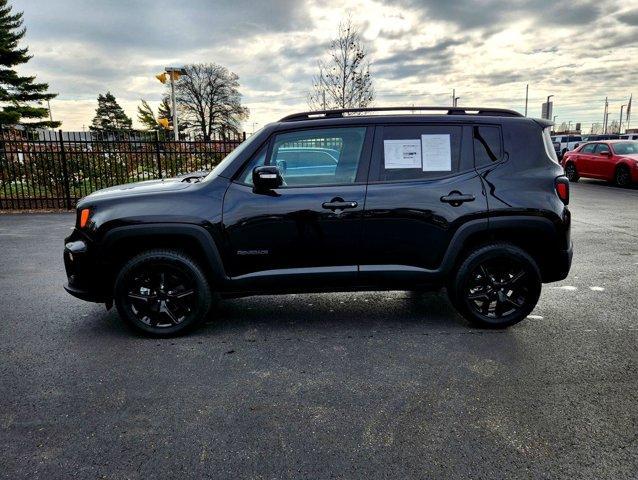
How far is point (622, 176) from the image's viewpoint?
1546 cm

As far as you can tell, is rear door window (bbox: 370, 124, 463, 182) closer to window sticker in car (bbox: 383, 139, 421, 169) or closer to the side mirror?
window sticker in car (bbox: 383, 139, 421, 169)

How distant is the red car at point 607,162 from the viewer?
1525 centimetres

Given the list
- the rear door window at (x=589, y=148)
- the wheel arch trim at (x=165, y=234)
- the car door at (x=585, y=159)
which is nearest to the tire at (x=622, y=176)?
the car door at (x=585, y=159)

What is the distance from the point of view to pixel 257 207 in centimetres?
367

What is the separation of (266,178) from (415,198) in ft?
4.08

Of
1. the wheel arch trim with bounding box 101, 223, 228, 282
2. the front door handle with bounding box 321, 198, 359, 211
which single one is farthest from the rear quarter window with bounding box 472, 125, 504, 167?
the wheel arch trim with bounding box 101, 223, 228, 282

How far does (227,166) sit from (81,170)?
35.8 ft

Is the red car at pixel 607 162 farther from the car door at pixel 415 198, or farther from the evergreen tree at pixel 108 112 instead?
the evergreen tree at pixel 108 112

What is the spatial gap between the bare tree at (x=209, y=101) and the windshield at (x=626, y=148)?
4877cm

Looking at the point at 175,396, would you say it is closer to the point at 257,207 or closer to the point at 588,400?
the point at 257,207

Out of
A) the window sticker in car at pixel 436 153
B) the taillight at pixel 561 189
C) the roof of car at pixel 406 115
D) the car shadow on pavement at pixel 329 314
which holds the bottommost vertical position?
the car shadow on pavement at pixel 329 314

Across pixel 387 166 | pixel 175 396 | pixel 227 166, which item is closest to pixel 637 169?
pixel 387 166

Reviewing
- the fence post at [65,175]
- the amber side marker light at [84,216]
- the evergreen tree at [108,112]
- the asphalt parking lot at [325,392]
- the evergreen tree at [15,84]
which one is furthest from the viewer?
the evergreen tree at [108,112]

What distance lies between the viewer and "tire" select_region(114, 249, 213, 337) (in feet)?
12.0
